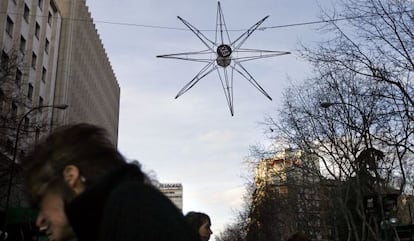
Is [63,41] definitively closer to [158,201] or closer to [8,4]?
[8,4]

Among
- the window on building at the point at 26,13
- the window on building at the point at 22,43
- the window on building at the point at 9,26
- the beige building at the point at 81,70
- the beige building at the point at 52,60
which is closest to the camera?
the beige building at the point at 52,60

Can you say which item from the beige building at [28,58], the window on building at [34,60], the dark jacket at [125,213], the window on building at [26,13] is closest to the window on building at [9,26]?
the beige building at [28,58]

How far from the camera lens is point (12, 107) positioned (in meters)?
25.0

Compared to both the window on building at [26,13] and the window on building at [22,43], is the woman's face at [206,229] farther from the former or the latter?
the window on building at [26,13]

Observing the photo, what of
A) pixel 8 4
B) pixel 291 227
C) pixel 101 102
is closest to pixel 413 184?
pixel 291 227

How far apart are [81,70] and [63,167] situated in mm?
59480

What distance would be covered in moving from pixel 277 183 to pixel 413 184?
40.1 feet

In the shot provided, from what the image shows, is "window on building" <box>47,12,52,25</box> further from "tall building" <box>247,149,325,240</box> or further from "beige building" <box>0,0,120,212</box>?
"tall building" <box>247,149,325,240</box>

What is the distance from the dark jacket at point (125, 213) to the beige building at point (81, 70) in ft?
135

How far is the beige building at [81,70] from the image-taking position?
52.0 metres

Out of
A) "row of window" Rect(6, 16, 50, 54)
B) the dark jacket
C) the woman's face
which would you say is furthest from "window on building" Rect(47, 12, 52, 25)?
the dark jacket

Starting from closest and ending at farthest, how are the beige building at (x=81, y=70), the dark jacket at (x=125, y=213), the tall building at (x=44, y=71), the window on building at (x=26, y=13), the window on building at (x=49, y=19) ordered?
the dark jacket at (x=125, y=213)
the tall building at (x=44, y=71)
the window on building at (x=26, y=13)
the window on building at (x=49, y=19)
the beige building at (x=81, y=70)

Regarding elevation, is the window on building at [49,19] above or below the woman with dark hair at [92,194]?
above

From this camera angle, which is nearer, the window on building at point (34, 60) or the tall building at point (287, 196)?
the tall building at point (287, 196)
